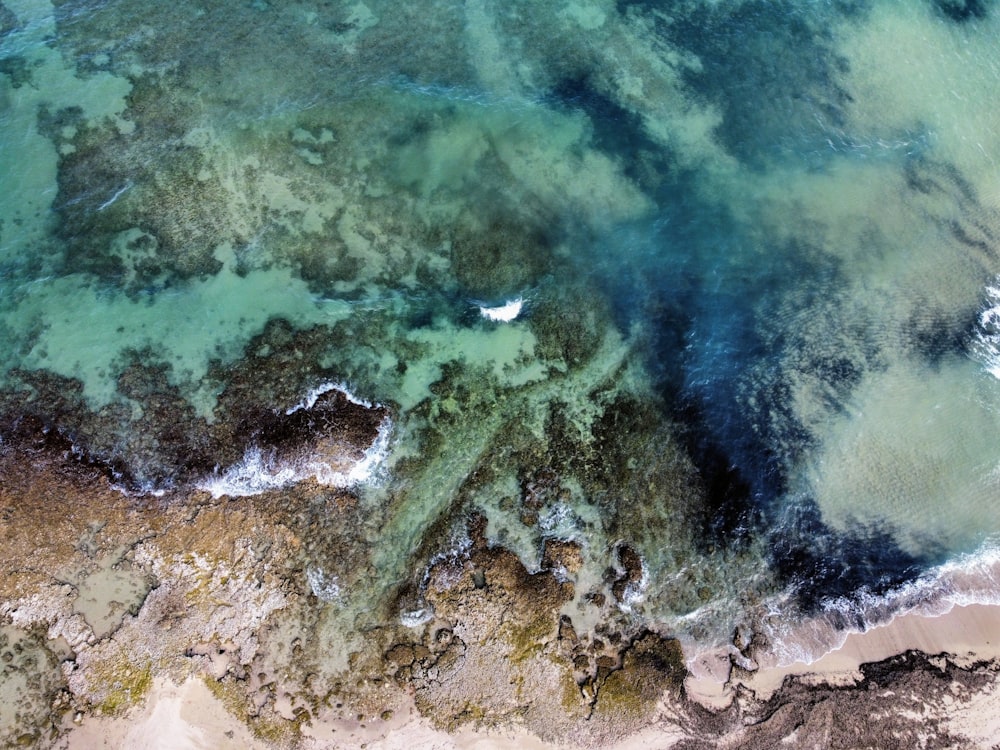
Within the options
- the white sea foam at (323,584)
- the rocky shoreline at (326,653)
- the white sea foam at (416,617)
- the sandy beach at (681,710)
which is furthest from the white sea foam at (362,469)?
the sandy beach at (681,710)

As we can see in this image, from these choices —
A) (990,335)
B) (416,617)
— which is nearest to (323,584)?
(416,617)

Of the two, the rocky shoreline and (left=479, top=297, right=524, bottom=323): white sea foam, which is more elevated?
(left=479, top=297, right=524, bottom=323): white sea foam

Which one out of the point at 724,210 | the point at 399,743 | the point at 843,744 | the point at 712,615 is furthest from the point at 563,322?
the point at 843,744

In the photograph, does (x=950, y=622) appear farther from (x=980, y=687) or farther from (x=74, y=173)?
(x=74, y=173)

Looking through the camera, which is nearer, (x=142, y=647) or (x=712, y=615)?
(x=142, y=647)

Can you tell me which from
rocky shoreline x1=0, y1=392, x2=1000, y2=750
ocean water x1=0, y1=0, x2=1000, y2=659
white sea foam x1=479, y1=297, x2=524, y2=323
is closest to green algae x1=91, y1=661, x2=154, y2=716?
rocky shoreline x1=0, y1=392, x2=1000, y2=750

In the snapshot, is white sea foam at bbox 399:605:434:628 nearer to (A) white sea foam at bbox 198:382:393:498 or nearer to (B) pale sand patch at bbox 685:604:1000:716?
(A) white sea foam at bbox 198:382:393:498
